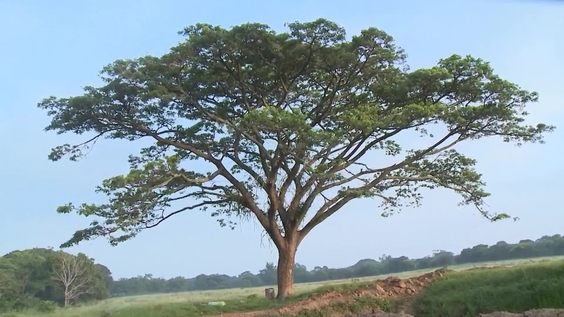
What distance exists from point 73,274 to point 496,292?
16.7 m

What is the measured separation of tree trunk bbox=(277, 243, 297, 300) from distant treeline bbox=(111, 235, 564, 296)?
4.98 m

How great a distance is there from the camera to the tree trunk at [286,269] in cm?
1611

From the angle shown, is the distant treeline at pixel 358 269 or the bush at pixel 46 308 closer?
the bush at pixel 46 308

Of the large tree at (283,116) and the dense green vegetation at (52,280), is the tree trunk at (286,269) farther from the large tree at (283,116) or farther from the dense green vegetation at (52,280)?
the dense green vegetation at (52,280)

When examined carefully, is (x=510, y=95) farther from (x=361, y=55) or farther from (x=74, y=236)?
(x=74, y=236)

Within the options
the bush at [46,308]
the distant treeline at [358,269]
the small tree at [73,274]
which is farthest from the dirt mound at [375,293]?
the small tree at [73,274]

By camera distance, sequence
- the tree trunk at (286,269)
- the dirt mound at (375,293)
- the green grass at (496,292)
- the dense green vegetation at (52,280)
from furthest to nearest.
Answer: the dense green vegetation at (52,280), the tree trunk at (286,269), the dirt mound at (375,293), the green grass at (496,292)

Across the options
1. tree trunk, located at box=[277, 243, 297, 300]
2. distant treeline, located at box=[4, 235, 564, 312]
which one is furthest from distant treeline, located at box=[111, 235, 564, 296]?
tree trunk, located at box=[277, 243, 297, 300]

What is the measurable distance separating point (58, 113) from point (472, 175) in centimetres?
1214

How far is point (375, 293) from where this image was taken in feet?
41.6

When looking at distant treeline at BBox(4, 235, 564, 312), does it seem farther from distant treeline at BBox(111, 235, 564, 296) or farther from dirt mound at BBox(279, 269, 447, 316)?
dirt mound at BBox(279, 269, 447, 316)

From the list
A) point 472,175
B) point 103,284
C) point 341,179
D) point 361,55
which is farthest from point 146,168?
point 103,284

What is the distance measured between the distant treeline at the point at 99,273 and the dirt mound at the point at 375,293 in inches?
207

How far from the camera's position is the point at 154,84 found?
1580 cm
